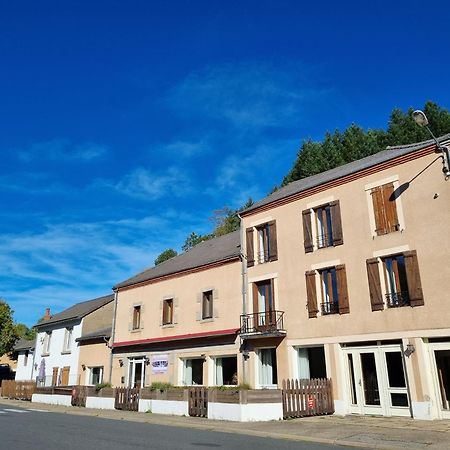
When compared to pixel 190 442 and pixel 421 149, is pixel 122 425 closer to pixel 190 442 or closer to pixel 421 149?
pixel 190 442

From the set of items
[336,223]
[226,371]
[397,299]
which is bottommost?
[226,371]

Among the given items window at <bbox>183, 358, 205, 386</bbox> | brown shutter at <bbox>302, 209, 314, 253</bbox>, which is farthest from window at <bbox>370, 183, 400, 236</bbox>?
window at <bbox>183, 358, 205, 386</bbox>

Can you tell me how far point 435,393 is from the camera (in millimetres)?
14250

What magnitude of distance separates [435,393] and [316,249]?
6.65 meters

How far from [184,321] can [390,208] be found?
1160 cm

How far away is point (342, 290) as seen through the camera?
1711cm

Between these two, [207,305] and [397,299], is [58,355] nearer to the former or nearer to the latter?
[207,305]

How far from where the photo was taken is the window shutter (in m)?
17.8

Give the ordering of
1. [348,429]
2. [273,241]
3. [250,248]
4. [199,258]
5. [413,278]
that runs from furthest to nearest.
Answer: [199,258], [250,248], [273,241], [413,278], [348,429]

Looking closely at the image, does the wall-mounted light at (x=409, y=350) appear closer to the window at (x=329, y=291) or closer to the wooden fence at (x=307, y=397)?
the window at (x=329, y=291)

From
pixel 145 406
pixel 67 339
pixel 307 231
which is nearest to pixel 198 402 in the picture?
pixel 145 406

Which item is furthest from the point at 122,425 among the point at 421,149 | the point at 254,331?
the point at 421,149

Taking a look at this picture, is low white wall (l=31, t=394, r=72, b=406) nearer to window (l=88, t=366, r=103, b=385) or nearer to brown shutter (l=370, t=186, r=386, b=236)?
window (l=88, t=366, r=103, b=385)

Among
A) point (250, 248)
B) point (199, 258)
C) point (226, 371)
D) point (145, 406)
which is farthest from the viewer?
point (199, 258)
